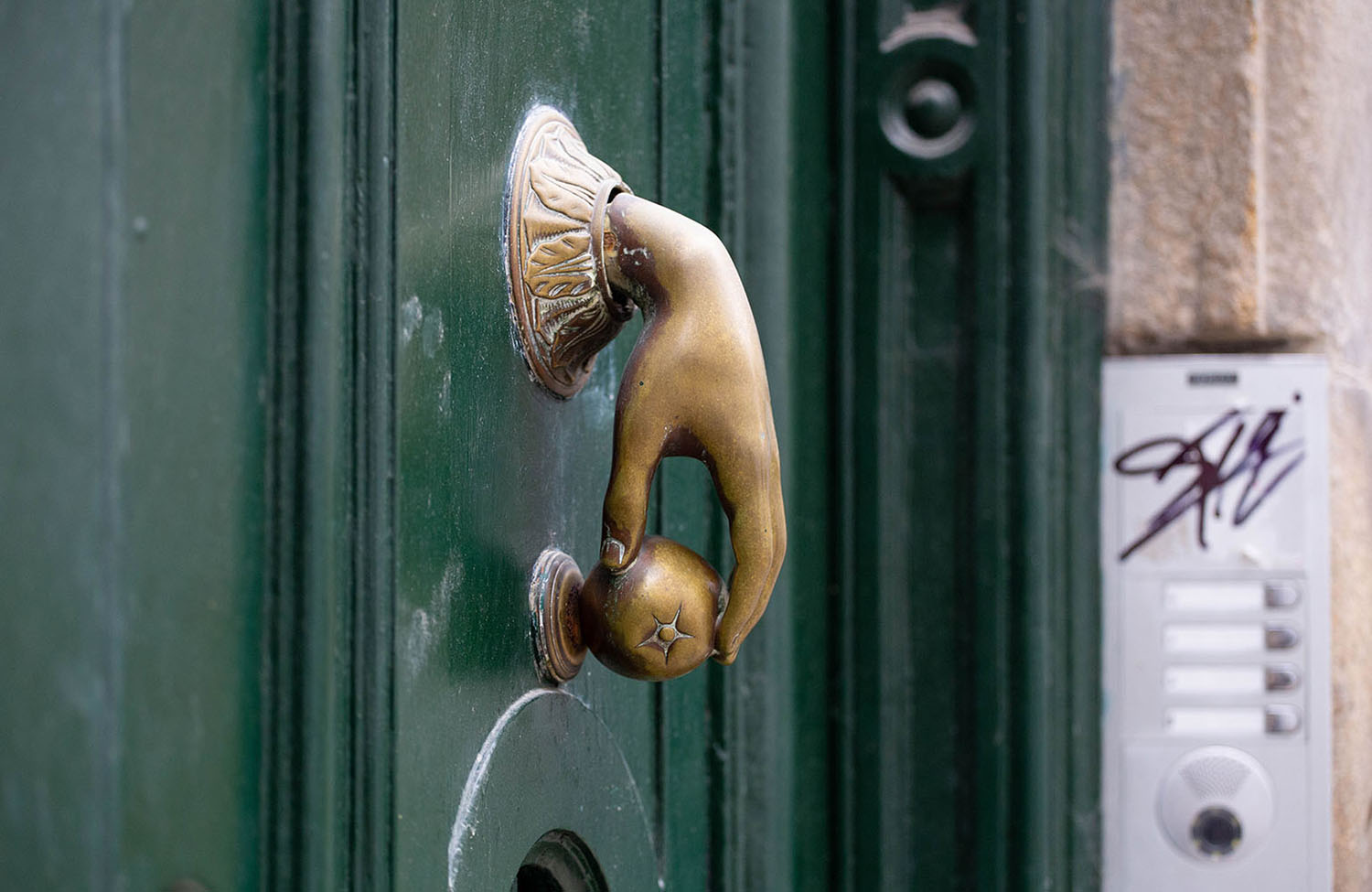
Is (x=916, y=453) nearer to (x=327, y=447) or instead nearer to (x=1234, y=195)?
(x=1234, y=195)

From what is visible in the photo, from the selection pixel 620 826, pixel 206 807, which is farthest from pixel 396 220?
pixel 620 826

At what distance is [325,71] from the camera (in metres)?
0.34

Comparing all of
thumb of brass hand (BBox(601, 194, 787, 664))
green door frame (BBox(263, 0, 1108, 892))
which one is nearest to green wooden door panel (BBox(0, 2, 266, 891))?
thumb of brass hand (BBox(601, 194, 787, 664))

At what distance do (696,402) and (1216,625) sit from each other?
610 mm

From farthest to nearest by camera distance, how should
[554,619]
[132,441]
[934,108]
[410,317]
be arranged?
1. [934,108]
2. [554,619]
3. [410,317]
4. [132,441]

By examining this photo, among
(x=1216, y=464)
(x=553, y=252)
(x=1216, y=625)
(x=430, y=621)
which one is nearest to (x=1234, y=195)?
(x=1216, y=464)

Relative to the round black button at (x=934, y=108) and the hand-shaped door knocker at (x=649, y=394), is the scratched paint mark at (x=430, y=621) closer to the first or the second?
the hand-shaped door knocker at (x=649, y=394)

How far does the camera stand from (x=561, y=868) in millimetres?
556

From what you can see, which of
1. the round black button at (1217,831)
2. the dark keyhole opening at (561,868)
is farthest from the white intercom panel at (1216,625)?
the dark keyhole opening at (561,868)

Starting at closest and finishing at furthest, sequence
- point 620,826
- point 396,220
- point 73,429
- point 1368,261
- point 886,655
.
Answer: point 73,429, point 396,220, point 620,826, point 886,655, point 1368,261

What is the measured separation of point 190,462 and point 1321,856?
35.0 inches

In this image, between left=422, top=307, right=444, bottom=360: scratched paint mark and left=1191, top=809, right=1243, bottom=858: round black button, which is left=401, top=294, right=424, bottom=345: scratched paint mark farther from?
left=1191, top=809, right=1243, bottom=858: round black button

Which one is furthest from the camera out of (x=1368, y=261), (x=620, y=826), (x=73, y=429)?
(x=1368, y=261)

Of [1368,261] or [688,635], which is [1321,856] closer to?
[1368,261]
